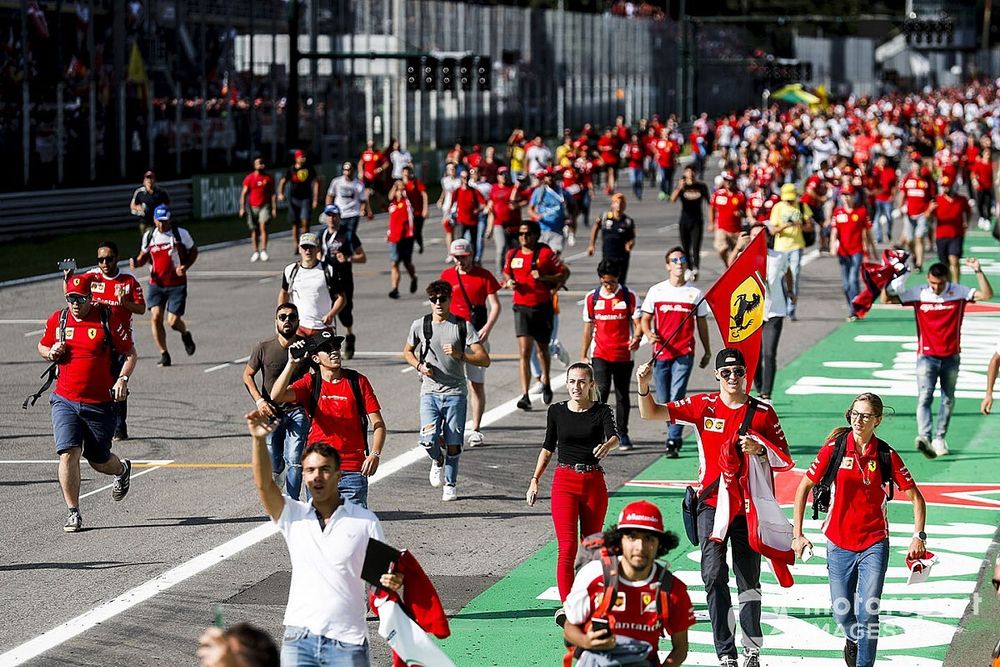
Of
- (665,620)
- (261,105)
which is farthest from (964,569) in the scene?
(261,105)

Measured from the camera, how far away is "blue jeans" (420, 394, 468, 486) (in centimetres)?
1421

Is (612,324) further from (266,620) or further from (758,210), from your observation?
(758,210)

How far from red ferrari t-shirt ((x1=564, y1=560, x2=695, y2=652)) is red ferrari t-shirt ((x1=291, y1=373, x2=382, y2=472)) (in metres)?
4.25

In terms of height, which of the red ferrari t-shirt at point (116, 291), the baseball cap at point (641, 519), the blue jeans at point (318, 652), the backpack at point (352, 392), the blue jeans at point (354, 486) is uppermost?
the red ferrari t-shirt at point (116, 291)

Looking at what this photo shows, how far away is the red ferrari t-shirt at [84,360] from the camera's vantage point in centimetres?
1345

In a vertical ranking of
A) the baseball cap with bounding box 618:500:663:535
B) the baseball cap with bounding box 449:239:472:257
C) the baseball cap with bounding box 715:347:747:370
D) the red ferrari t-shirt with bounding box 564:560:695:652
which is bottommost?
the red ferrari t-shirt with bounding box 564:560:695:652

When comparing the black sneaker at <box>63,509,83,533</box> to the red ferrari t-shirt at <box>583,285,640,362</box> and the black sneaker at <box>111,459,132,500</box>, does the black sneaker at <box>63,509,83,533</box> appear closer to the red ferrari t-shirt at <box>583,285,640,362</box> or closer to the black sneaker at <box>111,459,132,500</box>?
the black sneaker at <box>111,459,132,500</box>

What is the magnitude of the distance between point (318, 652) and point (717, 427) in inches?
128

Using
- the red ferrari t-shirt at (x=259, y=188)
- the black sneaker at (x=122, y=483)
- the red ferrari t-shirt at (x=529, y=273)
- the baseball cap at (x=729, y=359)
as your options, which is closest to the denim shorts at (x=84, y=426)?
the black sneaker at (x=122, y=483)

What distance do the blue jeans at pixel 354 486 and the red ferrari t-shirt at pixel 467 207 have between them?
17785mm

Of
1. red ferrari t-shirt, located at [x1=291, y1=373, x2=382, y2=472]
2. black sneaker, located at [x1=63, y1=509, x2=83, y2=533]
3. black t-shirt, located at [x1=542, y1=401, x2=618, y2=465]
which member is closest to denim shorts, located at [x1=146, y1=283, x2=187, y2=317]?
black sneaker, located at [x1=63, y1=509, x2=83, y2=533]

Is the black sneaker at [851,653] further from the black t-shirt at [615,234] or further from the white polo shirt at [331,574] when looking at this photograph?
the black t-shirt at [615,234]

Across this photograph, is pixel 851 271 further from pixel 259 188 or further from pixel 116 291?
pixel 116 291

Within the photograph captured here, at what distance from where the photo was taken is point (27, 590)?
1169cm
